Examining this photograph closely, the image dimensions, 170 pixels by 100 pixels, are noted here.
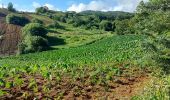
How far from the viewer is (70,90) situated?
693 inches

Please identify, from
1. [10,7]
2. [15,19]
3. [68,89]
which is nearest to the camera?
[68,89]

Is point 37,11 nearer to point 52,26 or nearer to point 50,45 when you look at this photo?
point 52,26

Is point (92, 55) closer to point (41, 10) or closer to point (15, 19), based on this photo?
point (15, 19)

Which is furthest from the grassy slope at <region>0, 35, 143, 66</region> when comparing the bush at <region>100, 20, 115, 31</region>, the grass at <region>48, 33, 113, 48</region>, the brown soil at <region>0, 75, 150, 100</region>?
the bush at <region>100, 20, 115, 31</region>

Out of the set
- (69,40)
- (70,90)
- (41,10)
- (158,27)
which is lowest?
(69,40)

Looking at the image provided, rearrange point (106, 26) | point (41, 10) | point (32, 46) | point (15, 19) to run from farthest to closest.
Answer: point (41, 10) → point (106, 26) → point (15, 19) → point (32, 46)

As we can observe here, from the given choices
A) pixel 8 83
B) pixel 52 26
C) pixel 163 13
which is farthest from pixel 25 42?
pixel 8 83

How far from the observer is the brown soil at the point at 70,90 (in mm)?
16297

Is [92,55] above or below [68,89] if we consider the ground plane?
below

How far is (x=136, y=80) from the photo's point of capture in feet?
75.6

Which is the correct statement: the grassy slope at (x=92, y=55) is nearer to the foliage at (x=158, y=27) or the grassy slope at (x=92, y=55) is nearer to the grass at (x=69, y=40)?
the foliage at (x=158, y=27)

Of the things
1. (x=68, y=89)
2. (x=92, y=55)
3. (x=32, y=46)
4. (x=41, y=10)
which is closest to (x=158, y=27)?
(x=68, y=89)

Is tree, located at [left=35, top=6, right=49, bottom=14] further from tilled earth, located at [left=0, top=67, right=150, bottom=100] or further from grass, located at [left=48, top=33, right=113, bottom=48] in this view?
tilled earth, located at [left=0, top=67, right=150, bottom=100]

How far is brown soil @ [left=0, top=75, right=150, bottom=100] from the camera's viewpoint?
53.5ft
